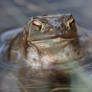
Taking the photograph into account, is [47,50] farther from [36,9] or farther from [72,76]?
[36,9]

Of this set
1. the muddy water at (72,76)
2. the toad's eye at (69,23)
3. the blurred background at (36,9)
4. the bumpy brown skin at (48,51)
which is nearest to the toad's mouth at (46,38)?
the bumpy brown skin at (48,51)

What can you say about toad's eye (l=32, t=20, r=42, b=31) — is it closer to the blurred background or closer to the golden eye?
the golden eye

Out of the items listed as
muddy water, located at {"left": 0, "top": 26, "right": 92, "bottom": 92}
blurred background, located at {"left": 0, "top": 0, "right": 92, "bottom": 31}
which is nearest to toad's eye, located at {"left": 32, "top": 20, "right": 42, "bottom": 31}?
muddy water, located at {"left": 0, "top": 26, "right": 92, "bottom": 92}

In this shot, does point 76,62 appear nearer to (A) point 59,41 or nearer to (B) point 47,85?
(A) point 59,41

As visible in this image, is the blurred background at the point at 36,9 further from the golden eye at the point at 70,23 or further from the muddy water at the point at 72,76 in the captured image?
the golden eye at the point at 70,23

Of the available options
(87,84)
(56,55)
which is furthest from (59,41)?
(87,84)

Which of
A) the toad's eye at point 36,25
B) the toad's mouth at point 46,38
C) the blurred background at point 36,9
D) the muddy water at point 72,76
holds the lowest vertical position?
the muddy water at point 72,76

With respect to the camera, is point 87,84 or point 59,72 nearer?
point 87,84
